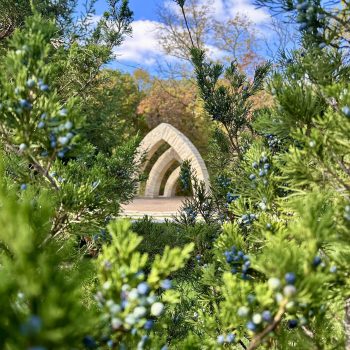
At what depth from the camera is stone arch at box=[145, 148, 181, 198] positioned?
2477 centimetres

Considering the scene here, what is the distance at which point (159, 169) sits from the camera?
83.6 feet

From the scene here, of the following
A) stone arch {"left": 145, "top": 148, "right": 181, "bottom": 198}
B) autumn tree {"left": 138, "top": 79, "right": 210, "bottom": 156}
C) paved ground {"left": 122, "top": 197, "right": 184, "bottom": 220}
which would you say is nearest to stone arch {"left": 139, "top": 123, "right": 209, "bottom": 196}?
stone arch {"left": 145, "top": 148, "right": 181, "bottom": 198}

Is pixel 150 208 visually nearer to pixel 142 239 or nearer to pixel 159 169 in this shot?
pixel 159 169

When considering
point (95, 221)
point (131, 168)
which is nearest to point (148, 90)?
point (131, 168)

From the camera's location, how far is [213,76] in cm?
436

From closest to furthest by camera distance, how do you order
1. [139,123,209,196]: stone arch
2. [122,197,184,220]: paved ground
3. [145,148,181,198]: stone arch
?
1. [122,197,184,220]: paved ground
2. [139,123,209,196]: stone arch
3. [145,148,181,198]: stone arch

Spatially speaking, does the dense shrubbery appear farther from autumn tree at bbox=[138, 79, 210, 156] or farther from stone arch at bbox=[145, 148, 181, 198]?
autumn tree at bbox=[138, 79, 210, 156]

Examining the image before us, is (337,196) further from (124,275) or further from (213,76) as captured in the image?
(213,76)

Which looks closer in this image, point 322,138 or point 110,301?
point 110,301

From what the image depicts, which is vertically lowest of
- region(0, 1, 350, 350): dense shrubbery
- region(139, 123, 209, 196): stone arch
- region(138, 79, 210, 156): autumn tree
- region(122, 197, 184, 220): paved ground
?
region(122, 197, 184, 220): paved ground

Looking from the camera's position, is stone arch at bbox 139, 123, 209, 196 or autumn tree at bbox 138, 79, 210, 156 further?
autumn tree at bbox 138, 79, 210, 156

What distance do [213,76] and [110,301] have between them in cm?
363

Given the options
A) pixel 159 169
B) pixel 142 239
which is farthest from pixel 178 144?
pixel 142 239

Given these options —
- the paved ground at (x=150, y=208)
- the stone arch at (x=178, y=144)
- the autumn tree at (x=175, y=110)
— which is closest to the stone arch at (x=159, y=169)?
the stone arch at (x=178, y=144)
